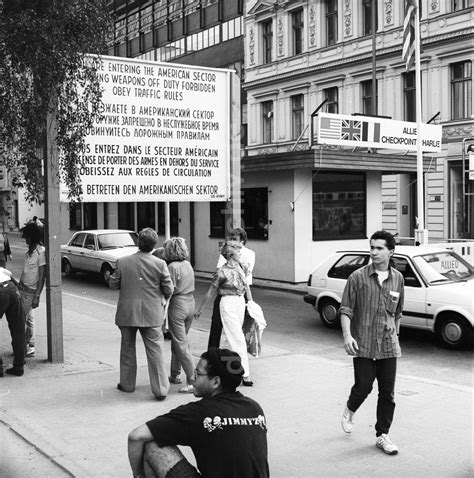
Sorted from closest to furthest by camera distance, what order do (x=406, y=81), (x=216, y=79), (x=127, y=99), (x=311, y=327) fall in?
(x=127, y=99), (x=216, y=79), (x=311, y=327), (x=406, y=81)

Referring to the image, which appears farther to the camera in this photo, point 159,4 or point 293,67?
point 159,4

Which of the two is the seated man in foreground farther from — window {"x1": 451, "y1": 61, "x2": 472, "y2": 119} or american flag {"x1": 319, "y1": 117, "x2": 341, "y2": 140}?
window {"x1": 451, "y1": 61, "x2": 472, "y2": 119}

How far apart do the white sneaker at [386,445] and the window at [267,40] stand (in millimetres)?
36194

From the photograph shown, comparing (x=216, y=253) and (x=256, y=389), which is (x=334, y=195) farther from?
(x=256, y=389)

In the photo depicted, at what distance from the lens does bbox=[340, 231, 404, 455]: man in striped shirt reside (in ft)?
18.3

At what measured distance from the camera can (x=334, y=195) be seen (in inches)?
768

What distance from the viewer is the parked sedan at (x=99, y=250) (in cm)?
1919

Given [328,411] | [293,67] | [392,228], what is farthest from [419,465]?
[293,67]

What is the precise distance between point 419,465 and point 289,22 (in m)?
35.5

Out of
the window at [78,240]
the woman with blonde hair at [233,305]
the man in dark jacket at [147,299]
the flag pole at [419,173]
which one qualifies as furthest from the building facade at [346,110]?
the man in dark jacket at [147,299]

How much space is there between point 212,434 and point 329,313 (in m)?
8.94

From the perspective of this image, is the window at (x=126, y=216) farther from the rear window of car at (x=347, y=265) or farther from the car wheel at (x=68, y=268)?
the rear window of car at (x=347, y=265)

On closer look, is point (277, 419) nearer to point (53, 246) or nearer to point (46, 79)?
point (53, 246)

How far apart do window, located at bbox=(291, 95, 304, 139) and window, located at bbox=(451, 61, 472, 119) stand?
9.41 meters
